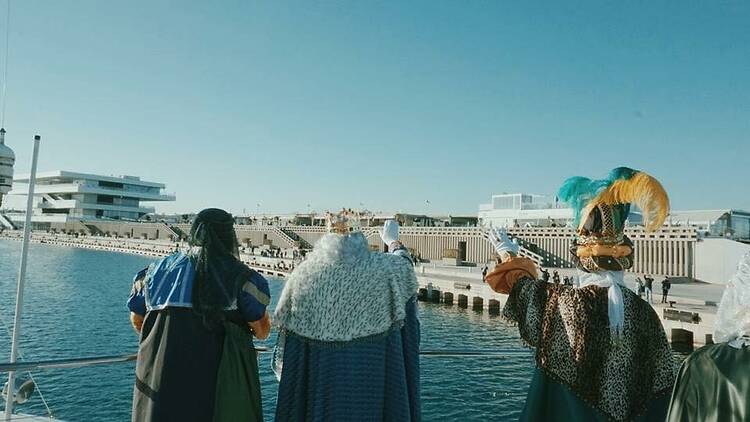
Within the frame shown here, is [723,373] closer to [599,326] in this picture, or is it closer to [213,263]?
[599,326]

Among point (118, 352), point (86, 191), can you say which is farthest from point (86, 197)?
point (118, 352)

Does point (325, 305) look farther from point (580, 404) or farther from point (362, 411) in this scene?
point (580, 404)

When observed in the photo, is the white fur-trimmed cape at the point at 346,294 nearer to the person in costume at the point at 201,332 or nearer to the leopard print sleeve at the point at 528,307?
the person in costume at the point at 201,332

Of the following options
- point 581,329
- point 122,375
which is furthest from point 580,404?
point 122,375

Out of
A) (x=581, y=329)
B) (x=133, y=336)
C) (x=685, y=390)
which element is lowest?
(x=133, y=336)

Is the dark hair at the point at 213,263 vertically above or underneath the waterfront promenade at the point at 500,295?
above

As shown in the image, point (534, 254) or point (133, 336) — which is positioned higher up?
point (534, 254)

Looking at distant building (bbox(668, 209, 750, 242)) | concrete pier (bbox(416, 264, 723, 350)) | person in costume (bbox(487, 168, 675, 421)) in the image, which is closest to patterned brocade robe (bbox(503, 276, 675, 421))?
person in costume (bbox(487, 168, 675, 421))

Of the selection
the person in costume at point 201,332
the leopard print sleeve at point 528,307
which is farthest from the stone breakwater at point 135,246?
the leopard print sleeve at point 528,307

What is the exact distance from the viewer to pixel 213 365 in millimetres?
2318

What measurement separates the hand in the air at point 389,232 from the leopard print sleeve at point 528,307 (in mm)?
1085

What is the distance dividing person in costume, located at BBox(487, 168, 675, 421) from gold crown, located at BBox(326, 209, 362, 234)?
2.48 feet

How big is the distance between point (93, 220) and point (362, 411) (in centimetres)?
8071

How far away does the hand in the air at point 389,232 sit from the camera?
3.19 metres
